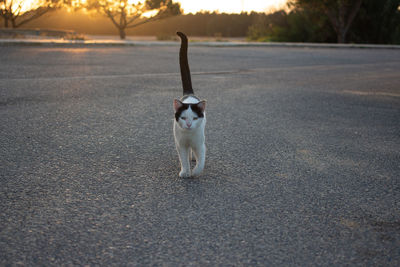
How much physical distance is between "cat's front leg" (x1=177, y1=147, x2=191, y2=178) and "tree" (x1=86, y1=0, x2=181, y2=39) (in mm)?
25436

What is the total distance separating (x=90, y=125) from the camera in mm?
4023

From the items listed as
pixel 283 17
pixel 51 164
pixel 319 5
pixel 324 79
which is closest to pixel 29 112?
pixel 51 164

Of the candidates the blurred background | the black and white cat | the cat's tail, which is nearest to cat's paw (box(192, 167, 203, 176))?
the black and white cat

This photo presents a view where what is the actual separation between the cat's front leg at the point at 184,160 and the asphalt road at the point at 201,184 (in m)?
0.06

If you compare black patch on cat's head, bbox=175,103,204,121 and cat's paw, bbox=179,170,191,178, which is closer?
black patch on cat's head, bbox=175,103,204,121

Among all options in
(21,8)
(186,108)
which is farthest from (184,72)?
(21,8)

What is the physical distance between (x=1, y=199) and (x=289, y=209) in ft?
5.54

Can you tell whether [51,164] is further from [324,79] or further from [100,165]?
[324,79]

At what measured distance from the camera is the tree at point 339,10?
2369cm

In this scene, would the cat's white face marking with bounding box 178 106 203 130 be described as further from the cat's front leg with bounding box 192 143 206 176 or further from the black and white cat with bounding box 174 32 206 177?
the cat's front leg with bounding box 192 143 206 176

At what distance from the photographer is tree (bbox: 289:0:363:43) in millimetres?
23688

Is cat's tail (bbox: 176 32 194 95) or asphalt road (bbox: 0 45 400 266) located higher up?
cat's tail (bbox: 176 32 194 95)

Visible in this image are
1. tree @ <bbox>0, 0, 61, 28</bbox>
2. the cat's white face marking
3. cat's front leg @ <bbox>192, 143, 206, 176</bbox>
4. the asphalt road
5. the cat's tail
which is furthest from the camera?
tree @ <bbox>0, 0, 61, 28</bbox>

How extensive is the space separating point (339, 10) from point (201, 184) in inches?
985
